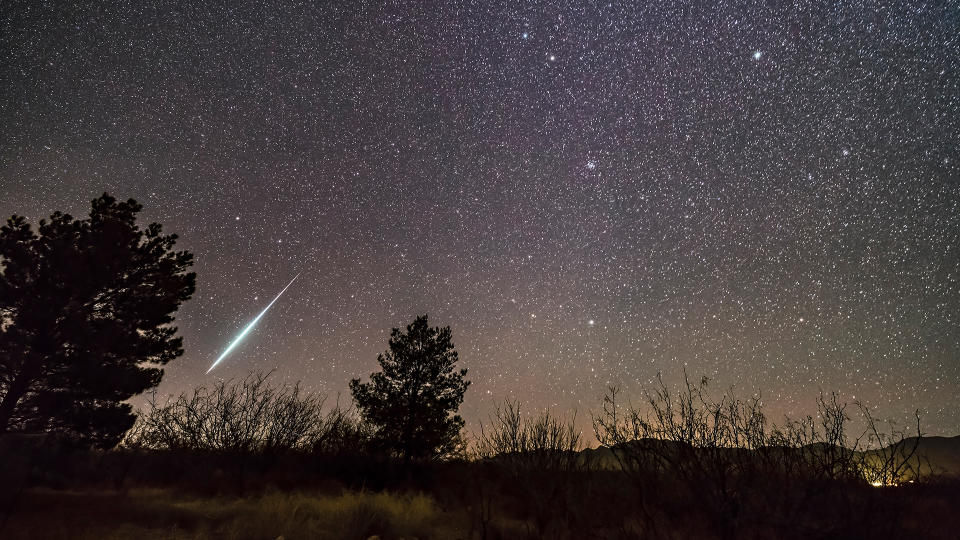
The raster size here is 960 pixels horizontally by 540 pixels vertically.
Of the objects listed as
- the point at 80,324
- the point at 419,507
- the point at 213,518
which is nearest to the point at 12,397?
the point at 80,324

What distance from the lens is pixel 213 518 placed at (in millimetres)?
9180

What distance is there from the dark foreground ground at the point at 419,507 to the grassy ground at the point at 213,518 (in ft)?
0.10

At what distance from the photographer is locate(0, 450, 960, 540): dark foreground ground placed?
7.58 metres

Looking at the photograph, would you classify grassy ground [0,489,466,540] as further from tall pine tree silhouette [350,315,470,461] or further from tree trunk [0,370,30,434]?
tall pine tree silhouette [350,315,470,461]

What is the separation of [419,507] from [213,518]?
4200 mm

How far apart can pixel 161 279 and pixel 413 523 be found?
12.3 meters

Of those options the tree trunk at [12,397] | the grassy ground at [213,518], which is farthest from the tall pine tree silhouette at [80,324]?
the grassy ground at [213,518]

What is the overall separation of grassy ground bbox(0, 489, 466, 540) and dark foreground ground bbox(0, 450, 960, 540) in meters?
0.03

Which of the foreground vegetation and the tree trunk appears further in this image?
the tree trunk

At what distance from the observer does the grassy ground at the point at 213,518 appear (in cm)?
782

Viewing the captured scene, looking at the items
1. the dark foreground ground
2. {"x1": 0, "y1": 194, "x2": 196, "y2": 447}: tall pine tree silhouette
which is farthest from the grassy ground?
{"x1": 0, "y1": 194, "x2": 196, "y2": 447}: tall pine tree silhouette

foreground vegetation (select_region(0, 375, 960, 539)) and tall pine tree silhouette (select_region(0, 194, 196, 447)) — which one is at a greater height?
tall pine tree silhouette (select_region(0, 194, 196, 447))

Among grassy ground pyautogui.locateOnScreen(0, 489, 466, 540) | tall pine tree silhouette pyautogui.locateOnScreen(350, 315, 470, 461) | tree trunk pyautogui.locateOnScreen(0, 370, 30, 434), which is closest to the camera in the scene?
grassy ground pyautogui.locateOnScreen(0, 489, 466, 540)

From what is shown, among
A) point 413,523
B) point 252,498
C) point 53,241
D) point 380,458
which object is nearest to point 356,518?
point 413,523
